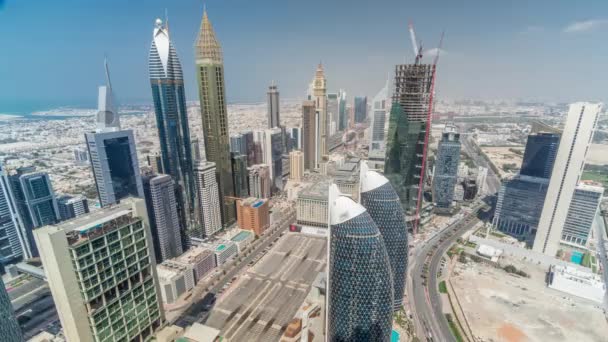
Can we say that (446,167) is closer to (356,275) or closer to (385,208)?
(385,208)

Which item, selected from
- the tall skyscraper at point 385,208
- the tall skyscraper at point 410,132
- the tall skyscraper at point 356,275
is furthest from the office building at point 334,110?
the tall skyscraper at point 356,275

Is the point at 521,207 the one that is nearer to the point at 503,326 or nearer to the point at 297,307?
the point at 503,326

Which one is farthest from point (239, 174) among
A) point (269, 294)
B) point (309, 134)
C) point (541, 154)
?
point (541, 154)

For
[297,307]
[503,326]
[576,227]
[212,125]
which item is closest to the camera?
[503,326]

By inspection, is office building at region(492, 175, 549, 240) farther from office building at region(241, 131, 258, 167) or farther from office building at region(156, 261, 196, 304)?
office building at region(241, 131, 258, 167)

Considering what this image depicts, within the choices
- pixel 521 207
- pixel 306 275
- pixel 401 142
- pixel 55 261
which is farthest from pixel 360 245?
pixel 521 207

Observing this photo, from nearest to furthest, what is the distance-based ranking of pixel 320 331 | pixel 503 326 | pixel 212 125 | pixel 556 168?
1. pixel 320 331
2. pixel 503 326
3. pixel 556 168
4. pixel 212 125
